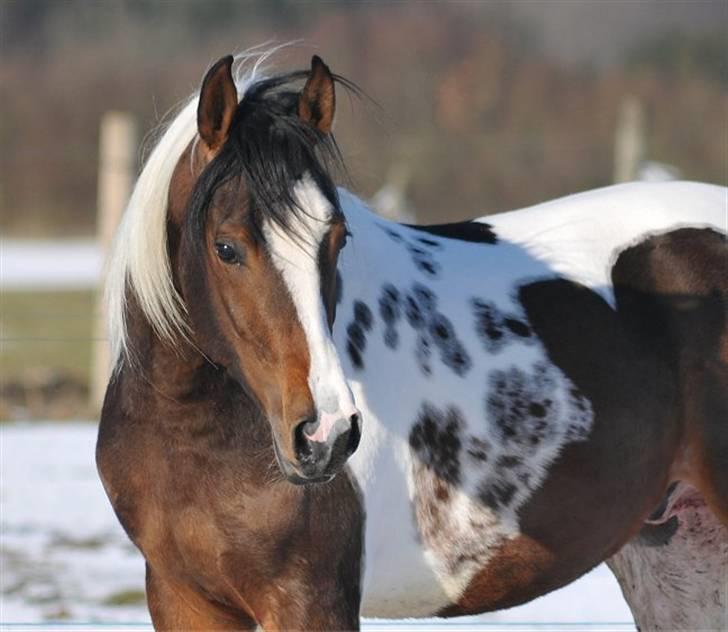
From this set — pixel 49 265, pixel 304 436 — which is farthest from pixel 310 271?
pixel 49 265

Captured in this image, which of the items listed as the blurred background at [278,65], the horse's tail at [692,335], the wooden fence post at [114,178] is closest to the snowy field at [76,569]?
the blurred background at [278,65]

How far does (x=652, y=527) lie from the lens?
12.0ft

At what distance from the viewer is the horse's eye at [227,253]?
8.48 feet

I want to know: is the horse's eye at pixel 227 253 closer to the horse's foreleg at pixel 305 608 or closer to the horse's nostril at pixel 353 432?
the horse's nostril at pixel 353 432

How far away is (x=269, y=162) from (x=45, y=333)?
933 cm

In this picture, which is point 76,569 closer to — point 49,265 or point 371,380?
point 371,380

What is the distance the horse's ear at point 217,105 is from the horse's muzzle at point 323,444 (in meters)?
0.64

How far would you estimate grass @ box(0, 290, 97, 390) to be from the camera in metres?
9.81

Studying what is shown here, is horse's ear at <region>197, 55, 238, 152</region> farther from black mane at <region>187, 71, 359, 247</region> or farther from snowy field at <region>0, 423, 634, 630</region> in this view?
snowy field at <region>0, 423, 634, 630</region>

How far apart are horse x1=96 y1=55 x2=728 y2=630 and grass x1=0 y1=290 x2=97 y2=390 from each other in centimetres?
608

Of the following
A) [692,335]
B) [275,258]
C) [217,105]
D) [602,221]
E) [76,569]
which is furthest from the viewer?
[76,569]

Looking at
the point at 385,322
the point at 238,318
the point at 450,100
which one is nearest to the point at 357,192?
the point at 385,322

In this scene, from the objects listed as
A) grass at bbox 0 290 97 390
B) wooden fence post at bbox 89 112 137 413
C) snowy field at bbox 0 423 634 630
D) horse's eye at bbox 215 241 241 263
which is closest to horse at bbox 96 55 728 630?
horse's eye at bbox 215 241 241 263

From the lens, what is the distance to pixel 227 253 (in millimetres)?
2594
